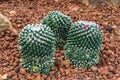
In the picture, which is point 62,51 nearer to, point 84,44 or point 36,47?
point 84,44

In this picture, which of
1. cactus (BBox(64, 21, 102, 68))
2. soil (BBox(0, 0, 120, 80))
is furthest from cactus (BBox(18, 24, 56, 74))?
cactus (BBox(64, 21, 102, 68))

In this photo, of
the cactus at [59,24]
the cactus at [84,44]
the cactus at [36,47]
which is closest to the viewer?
the cactus at [36,47]

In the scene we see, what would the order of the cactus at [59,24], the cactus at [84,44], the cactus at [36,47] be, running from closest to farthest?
the cactus at [36,47] → the cactus at [84,44] → the cactus at [59,24]

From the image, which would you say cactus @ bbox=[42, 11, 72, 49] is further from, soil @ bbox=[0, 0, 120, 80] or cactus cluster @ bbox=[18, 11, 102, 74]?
soil @ bbox=[0, 0, 120, 80]

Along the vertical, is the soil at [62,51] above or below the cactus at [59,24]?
below

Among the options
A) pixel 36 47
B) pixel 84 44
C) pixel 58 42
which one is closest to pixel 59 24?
pixel 58 42

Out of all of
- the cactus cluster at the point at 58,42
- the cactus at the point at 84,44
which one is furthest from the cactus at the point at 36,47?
the cactus at the point at 84,44

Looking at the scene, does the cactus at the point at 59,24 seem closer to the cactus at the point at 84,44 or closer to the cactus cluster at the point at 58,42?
the cactus cluster at the point at 58,42
